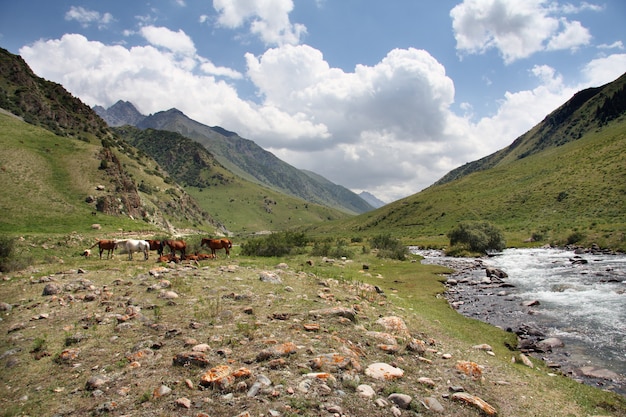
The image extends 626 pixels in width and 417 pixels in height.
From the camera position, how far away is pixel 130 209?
189 feet

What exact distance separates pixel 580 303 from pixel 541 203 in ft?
319

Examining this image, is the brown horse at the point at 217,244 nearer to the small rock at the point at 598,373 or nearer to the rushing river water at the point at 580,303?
the rushing river water at the point at 580,303

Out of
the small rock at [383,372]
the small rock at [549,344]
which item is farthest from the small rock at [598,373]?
the small rock at [383,372]

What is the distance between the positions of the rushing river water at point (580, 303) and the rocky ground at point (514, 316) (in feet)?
0.96

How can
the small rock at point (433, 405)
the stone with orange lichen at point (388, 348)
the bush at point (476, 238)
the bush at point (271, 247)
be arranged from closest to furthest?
1. the small rock at point (433, 405)
2. the stone with orange lichen at point (388, 348)
3. the bush at point (271, 247)
4. the bush at point (476, 238)

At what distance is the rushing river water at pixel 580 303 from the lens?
1488 cm

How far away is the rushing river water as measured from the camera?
14883mm

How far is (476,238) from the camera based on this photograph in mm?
59781

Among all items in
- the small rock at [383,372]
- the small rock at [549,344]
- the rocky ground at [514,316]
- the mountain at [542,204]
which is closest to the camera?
the small rock at [383,372]

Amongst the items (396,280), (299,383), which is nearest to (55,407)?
(299,383)

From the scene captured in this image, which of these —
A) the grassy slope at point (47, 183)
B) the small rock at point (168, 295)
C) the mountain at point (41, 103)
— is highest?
the mountain at point (41, 103)

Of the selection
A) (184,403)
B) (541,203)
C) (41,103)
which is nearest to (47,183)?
(184,403)

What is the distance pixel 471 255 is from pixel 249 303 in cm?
5250

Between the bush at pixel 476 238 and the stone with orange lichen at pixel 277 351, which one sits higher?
the bush at pixel 476 238
